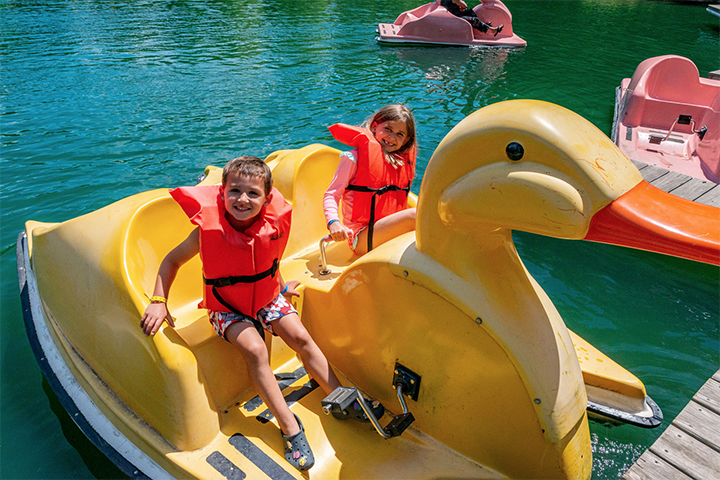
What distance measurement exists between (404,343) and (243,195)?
86 centimetres

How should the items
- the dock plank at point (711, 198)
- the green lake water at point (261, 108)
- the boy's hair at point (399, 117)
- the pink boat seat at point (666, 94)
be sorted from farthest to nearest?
the pink boat seat at point (666, 94) → the dock plank at point (711, 198) → the green lake water at point (261, 108) → the boy's hair at point (399, 117)

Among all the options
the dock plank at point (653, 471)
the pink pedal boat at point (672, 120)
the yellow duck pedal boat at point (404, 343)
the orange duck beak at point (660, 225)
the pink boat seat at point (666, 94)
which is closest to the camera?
the orange duck beak at point (660, 225)

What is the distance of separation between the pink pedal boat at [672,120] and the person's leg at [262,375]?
5.13 metres

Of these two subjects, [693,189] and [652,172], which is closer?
[693,189]

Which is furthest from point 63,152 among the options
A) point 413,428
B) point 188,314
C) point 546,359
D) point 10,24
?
point 10,24

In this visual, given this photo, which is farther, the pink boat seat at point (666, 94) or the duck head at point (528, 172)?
the pink boat seat at point (666, 94)

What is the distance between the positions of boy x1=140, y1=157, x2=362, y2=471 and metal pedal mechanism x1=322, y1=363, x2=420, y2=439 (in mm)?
168

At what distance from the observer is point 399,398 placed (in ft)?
6.48

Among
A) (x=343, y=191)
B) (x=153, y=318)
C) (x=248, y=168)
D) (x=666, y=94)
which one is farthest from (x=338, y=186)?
(x=666, y=94)

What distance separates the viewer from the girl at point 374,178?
2.48 meters

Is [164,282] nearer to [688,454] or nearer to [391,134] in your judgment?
[391,134]

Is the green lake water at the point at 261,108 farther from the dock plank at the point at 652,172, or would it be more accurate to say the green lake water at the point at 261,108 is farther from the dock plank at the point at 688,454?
the dock plank at the point at 652,172

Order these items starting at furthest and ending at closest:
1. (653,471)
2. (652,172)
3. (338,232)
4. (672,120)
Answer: (672,120) → (652,172) → (338,232) → (653,471)

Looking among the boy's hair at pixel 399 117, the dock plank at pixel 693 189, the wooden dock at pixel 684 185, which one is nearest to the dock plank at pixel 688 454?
the boy's hair at pixel 399 117
